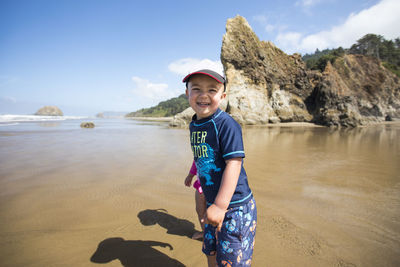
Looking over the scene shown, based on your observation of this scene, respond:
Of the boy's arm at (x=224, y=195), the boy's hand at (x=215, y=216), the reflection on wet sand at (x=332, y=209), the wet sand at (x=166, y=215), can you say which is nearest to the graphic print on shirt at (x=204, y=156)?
the boy's arm at (x=224, y=195)

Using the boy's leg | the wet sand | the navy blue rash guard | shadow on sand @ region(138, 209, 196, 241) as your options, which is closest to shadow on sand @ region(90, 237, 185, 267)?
the wet sand

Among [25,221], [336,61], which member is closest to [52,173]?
[25,221]

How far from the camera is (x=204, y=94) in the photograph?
1.30 meters

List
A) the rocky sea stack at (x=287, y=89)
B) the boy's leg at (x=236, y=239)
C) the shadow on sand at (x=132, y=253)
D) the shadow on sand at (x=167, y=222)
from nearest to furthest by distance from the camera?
the boy's leg at (x=236, y=239), the shadow on sand at (x=132, y=253), the shadow on sand at (x=167, y=222), the rocky sea stack at (x=287, y=89)

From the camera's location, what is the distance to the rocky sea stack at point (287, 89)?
67.6ft

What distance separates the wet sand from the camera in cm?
170

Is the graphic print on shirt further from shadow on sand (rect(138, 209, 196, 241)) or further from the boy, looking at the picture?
shadow on sand (rect(138, 209, 196, 241))

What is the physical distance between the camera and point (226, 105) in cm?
2073

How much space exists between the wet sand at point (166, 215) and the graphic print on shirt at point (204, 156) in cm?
95

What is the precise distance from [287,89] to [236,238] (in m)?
27.1

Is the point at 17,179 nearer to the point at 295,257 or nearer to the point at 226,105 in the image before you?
the point at 295,257

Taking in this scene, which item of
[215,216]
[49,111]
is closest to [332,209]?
[215,216]

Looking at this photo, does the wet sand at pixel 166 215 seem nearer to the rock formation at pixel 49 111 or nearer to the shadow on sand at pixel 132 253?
the shadow on sand at pixel 132 253

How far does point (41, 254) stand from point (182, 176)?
2.46 meters
